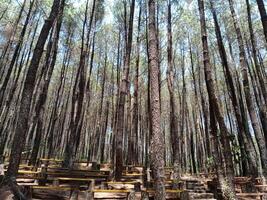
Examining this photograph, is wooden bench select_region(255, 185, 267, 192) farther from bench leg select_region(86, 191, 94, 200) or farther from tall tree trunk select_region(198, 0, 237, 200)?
bench leg select_region(86, 191, 94, 200)

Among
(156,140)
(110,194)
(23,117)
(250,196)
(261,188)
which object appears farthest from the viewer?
(261,188)

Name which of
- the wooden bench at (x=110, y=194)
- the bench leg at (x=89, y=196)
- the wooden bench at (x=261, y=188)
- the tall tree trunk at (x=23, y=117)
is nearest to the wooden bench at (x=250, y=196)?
the wooden bench at (x=261, y=188)

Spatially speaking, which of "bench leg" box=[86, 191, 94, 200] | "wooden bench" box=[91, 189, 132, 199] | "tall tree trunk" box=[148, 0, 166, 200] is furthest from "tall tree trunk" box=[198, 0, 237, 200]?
"bench leg" box=[86, 191, 94, 200]

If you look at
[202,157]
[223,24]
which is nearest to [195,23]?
[223,24]

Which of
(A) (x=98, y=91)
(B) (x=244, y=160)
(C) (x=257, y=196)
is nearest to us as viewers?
(C) (x=257, y=196)

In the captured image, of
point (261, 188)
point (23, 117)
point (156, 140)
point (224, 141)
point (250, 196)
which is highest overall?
point (23, 117)

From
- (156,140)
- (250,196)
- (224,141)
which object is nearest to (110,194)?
(156,140)

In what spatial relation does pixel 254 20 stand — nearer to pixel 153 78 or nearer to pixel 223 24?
pixel 223 24

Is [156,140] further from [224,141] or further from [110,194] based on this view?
[224,141]

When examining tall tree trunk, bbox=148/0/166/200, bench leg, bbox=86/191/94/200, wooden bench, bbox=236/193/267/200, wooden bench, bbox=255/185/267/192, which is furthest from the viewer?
wooden bench, bbox=255/185/267/192

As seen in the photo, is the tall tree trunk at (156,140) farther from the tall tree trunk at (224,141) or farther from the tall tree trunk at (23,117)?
the tall tree trunk at (23,117)

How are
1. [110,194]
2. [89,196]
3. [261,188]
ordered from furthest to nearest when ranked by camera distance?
[261,188]
[110,194]
[89,196]

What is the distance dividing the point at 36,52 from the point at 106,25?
1480 centimetres

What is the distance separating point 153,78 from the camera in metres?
5.12
